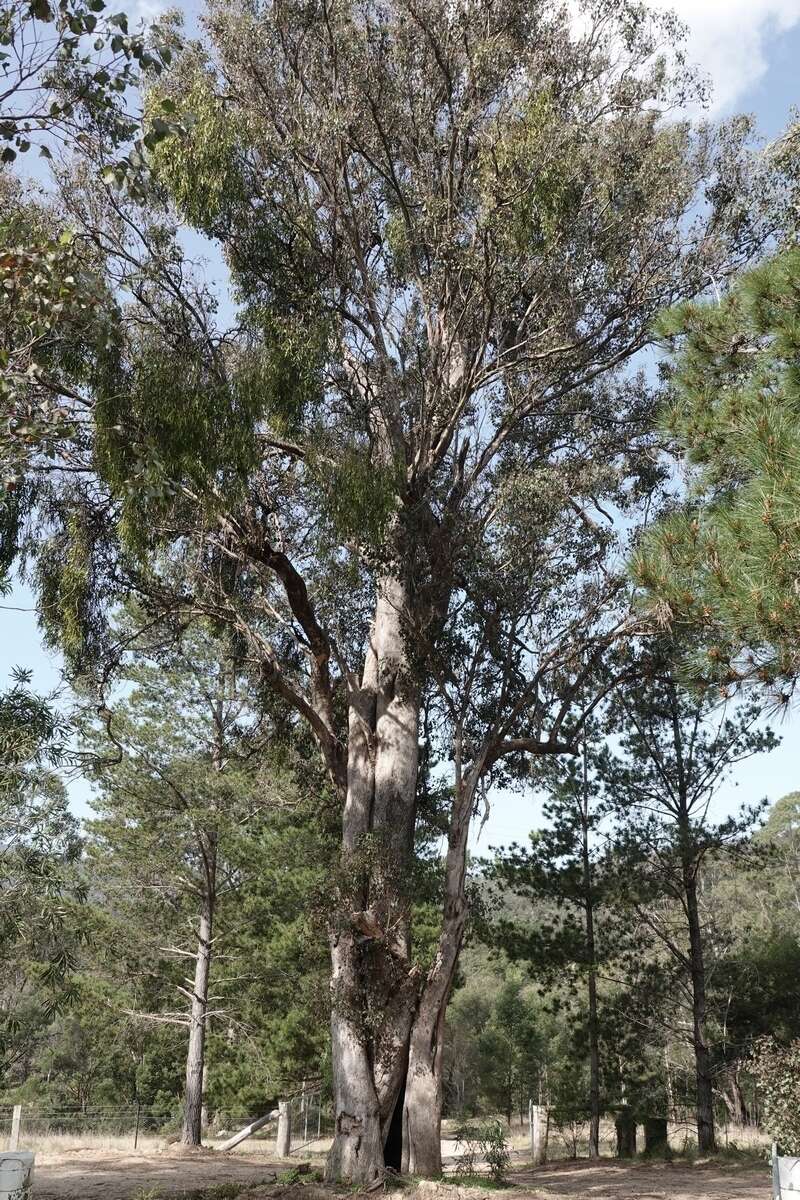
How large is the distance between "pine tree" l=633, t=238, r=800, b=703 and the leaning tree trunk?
4.16 metres

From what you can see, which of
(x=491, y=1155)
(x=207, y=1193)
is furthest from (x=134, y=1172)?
(x=491, y=1155)

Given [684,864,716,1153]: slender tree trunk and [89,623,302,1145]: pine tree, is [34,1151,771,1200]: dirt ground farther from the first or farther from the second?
[89,623,302,1145]: pine tree

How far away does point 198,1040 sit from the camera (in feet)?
54.1

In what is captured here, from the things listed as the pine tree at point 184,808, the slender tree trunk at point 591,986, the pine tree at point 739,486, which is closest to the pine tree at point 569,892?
the slender tree trunk at point 591,986

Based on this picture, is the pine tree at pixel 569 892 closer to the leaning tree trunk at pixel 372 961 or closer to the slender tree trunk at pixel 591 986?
the slender tree trunk at pixel 591 986

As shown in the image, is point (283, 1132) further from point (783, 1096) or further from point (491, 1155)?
point (783, 1096)

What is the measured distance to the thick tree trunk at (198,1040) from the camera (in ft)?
52.6

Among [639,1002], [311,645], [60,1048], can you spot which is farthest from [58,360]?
[60,1048]

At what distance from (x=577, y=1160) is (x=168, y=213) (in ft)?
46.7

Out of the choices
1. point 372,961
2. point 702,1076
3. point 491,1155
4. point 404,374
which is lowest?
point 491,1155

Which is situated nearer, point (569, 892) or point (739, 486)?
point (739, 486)

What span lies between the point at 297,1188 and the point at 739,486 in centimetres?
685

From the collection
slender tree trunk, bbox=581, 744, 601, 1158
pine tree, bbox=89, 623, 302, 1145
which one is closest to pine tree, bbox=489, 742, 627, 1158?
slender tree trunk, bbox=581, 744, 601, 1158

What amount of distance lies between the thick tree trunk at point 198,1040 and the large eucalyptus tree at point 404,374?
6.96 m
